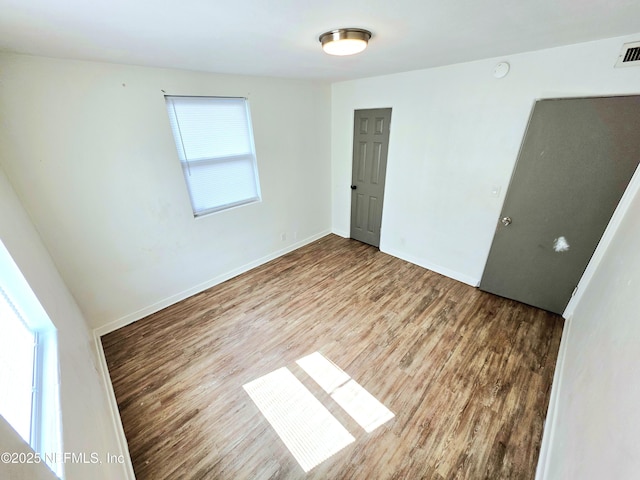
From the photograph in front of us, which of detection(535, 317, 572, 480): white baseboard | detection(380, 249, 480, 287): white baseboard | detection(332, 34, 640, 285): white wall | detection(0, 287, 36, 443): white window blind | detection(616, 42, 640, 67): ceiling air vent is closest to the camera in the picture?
detection(0, 287, 36, 443): white window blind

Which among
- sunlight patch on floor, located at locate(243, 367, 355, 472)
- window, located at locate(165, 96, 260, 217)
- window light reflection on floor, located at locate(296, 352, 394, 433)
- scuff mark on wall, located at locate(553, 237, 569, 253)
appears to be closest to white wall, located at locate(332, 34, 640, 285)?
scuff mark on wall, located at locate(553, 237, 569, 253)

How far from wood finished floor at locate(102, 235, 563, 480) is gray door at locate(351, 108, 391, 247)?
0.97 meters

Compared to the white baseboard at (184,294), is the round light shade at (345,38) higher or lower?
higher

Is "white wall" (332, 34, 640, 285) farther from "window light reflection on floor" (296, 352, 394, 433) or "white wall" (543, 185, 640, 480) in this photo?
"window light reflection on floor" (296, 352, 394, 433)

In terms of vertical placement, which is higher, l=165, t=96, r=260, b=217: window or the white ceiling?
the white ceiling

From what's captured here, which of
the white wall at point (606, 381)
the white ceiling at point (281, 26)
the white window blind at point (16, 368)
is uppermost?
the white ceiling at point (281, 26)

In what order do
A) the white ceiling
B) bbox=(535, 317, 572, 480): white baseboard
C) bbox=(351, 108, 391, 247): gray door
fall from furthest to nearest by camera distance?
bbox=(351, 108, 391, 247): gray door → bbox=(535, 317, 572, 480): white baseboard → the white ceiling

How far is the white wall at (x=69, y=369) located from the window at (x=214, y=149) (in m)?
1.25

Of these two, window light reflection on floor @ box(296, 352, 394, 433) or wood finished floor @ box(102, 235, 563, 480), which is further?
window light reflection on floor @ box(296, 352, 394, 433)

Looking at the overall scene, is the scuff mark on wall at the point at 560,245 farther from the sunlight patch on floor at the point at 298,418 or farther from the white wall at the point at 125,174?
the white wall at the point at 125,174

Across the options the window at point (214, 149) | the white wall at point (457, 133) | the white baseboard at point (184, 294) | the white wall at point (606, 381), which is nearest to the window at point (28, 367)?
the white baseboard at point (184, 294)

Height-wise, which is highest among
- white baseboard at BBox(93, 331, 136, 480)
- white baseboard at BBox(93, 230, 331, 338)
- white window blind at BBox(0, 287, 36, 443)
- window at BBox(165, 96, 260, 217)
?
window at BBox(165, 96, 260, 217)

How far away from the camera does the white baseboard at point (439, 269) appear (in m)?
2.97

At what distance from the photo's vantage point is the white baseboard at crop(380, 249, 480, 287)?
2.97m
